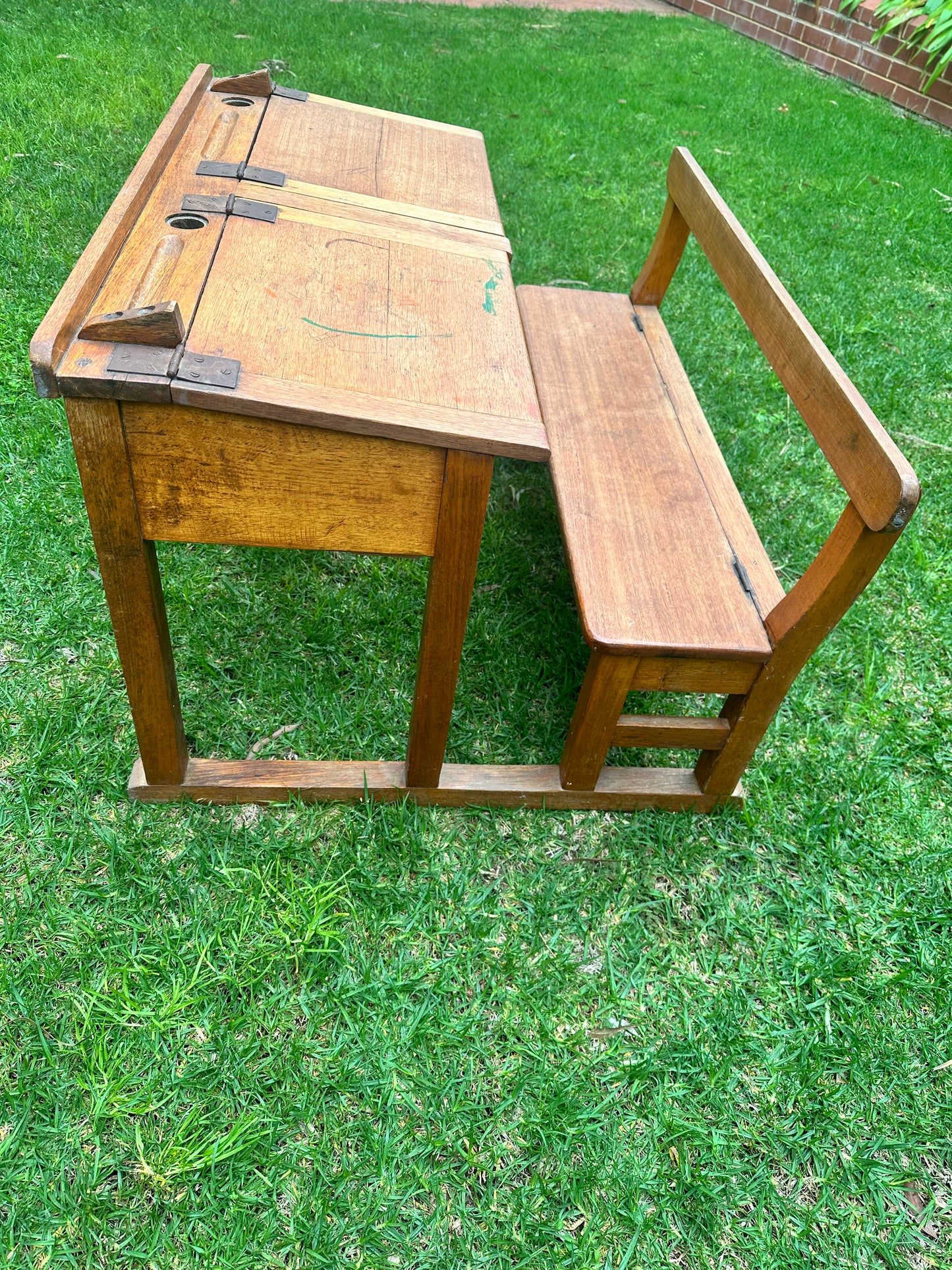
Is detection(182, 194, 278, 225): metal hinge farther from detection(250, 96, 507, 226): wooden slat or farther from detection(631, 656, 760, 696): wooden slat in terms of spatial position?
detection(631, 656, 760, 696): wooden slat

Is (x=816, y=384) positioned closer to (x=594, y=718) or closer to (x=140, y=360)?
(x=594, y=718)

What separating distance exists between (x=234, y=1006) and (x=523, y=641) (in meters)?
1.20

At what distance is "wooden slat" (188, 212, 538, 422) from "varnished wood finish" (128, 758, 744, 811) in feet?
2.85

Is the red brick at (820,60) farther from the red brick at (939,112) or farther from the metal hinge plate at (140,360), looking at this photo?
the metal hinge plate at (140,360)

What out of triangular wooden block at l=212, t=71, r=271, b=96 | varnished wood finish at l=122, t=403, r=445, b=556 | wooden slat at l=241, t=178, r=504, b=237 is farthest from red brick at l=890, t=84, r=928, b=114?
varnished wood finish at l=122, t=403, r=445, b=556

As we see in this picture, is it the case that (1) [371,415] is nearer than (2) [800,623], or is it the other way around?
(1) [371,415]

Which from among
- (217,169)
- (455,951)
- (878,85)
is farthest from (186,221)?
(878,85)

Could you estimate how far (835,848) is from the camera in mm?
2137

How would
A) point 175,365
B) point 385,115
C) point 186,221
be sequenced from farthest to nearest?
1. point 385,115
2. point 186,221
3. point 175,365

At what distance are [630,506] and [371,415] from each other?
802 mm

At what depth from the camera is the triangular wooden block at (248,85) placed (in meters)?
2.40

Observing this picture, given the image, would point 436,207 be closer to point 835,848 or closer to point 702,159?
point 835,848

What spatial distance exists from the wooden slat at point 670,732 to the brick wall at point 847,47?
688cm

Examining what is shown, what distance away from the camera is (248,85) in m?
2.41
